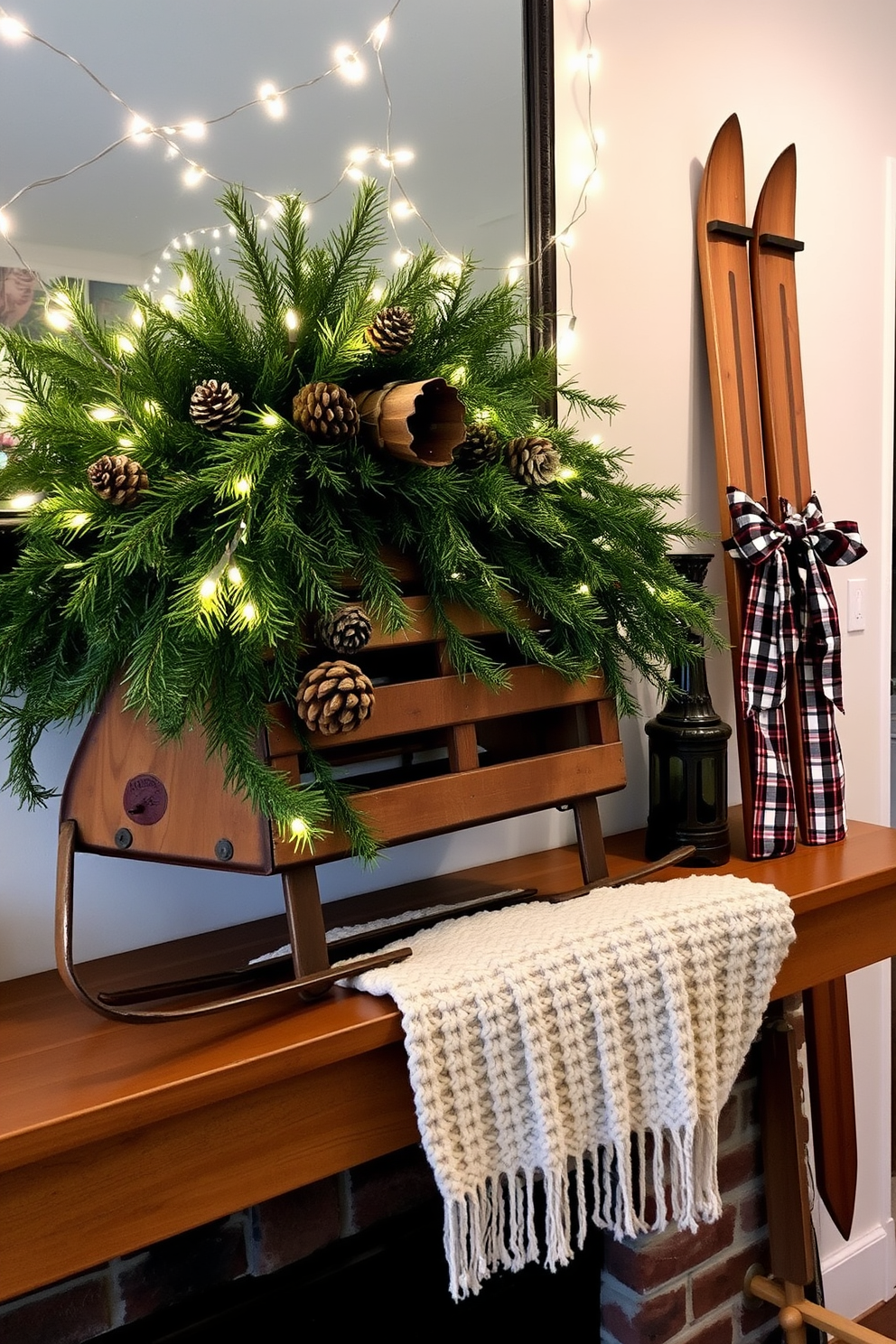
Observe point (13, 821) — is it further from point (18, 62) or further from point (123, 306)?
point (18, 62)

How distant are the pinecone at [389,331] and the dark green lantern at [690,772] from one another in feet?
1.86

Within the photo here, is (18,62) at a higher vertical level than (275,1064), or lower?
higher

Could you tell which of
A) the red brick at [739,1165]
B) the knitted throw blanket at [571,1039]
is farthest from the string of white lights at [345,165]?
the red brick at [739,1165]

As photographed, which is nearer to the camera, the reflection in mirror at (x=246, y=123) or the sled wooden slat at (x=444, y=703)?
the sled wooden slat at (x=444, y=703)

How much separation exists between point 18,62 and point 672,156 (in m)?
0.98

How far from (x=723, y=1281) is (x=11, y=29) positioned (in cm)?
190

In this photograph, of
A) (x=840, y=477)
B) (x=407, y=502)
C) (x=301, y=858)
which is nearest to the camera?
(x=301, y=858)

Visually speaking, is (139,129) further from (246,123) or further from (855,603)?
(855,603)

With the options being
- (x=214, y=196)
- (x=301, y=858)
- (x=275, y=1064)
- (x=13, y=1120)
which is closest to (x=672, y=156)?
(x=214, y=196)

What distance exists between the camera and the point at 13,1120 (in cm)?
77

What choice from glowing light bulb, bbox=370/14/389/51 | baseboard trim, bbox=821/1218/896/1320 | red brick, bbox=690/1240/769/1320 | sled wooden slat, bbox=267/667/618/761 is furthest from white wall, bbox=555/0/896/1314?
sled wooden slat, bbox=267/667/618/761

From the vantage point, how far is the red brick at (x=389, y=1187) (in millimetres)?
1316

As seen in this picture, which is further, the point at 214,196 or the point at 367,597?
the point at 214,196

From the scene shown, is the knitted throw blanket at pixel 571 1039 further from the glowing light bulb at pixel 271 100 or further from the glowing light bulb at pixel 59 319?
the glowing light bulb at pixel 271 100
